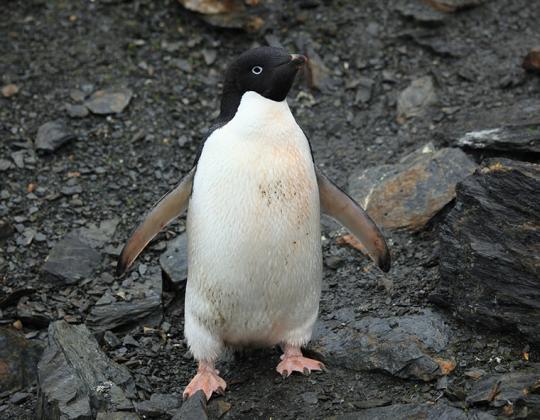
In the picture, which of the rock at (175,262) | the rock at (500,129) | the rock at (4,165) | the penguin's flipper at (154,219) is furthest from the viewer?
the rock at (4,165)

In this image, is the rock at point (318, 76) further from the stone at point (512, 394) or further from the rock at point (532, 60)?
the stone at point (512, 394)

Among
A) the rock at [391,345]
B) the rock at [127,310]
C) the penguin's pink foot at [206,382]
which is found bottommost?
the rock at [127,310]

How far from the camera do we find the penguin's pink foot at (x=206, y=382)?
14.5 ft

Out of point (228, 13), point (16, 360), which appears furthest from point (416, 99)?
point (16, 360)

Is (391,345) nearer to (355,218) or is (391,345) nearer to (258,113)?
(355,218)

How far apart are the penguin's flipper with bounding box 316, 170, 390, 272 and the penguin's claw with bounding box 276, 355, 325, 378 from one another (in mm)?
620

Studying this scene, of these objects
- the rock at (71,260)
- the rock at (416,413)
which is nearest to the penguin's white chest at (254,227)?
the rock at (416,413)

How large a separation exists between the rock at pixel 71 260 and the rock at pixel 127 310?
0.93ft

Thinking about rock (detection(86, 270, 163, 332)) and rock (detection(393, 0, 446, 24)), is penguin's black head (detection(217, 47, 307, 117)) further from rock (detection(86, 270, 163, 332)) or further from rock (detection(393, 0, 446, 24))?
rock (detection(393, 0, 446, 24))

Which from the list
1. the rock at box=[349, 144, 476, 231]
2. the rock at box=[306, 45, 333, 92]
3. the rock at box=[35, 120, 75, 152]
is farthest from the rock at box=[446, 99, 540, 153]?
the rock at box=[35, 120, 75, 152]

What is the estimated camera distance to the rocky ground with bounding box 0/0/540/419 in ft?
14.2

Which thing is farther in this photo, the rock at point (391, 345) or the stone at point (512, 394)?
the rock at point (391, 345)

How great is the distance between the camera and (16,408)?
4664 mm

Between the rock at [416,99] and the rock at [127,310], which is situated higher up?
the rock at [416,99]
